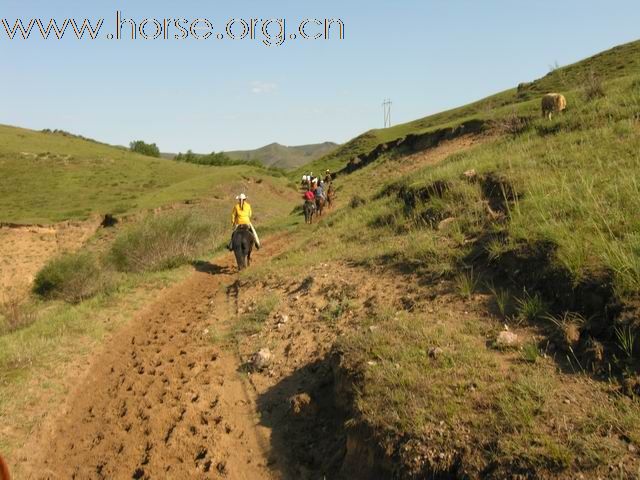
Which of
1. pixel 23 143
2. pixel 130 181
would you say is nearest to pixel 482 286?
pixel 130 181

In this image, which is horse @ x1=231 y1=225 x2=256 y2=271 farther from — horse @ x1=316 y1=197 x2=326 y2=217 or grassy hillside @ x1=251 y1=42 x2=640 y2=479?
horse @ x1=316 y1=197 x2=326 y2=217

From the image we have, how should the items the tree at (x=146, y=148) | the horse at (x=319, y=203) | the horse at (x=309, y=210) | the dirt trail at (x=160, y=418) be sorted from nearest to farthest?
the dirt trail at (x=160, y=418)
the horse at (x=309, y=210)
the horse at (x=319, y=203)
the tree at (x=146, y=148)

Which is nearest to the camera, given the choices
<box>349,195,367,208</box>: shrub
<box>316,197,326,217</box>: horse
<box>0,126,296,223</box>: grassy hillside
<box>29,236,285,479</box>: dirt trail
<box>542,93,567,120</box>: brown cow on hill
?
<box>29,236,285,479</box>: dirt trail

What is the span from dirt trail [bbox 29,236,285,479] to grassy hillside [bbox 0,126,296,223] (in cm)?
2647

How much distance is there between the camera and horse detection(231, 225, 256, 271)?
1327cm

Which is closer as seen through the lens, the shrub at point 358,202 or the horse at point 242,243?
the horse at point 242,243

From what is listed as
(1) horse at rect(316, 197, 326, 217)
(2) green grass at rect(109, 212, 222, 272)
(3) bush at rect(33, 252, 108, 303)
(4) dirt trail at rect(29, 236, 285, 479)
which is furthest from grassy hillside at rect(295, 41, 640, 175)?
(4) dirt trail at rect(29, 236, 285, 479)

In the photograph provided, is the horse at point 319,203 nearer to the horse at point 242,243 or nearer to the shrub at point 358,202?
the shrub at point 358,202

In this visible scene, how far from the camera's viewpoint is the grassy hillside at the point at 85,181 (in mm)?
35375

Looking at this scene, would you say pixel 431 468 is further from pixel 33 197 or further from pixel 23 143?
pixel 23 143

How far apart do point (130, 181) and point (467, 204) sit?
143ft

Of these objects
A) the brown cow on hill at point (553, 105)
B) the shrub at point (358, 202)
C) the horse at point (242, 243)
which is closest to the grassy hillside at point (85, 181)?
the shrub at point (358, 202)

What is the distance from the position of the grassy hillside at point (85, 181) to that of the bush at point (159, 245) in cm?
1550

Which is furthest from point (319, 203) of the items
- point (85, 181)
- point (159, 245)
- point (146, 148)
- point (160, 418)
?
point (146, 148)
